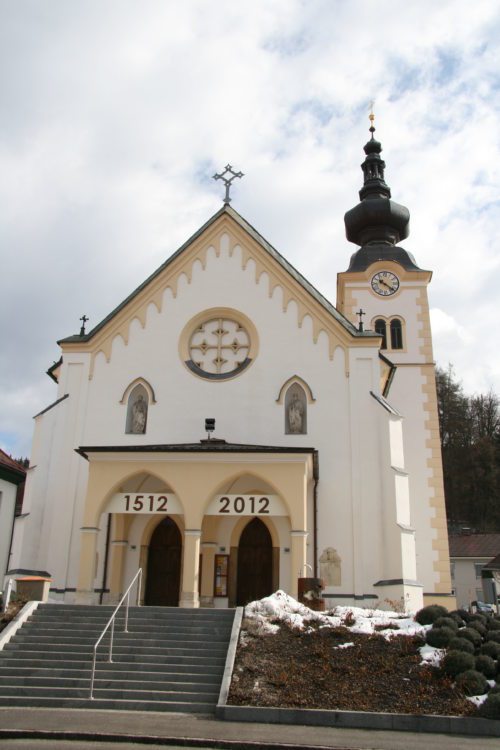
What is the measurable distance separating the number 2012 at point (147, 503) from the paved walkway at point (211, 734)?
27.5 feet

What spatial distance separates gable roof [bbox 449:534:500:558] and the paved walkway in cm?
4115

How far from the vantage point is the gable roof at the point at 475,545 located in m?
48.5

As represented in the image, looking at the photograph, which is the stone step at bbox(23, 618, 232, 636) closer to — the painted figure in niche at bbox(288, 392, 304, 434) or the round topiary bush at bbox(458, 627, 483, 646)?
the round topiary bush at bbox(458, 627, 483, 646)

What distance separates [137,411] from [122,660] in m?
10.1

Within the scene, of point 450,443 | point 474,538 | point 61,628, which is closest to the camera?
point 61,628

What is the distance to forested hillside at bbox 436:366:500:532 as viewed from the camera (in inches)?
2203

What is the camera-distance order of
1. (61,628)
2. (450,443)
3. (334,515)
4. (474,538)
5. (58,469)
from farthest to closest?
(450,443), (474,538), (58,469), (334,515), (61,628)

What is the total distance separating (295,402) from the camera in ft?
71.9

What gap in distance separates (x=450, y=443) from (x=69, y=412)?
42.7 metres

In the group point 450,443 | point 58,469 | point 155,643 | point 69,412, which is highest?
point 450,443

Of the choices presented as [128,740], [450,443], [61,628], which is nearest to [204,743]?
[128,740]

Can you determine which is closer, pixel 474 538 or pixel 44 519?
pixel 44 519

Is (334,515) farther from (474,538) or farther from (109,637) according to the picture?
(474,538)

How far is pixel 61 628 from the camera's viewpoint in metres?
15.1
